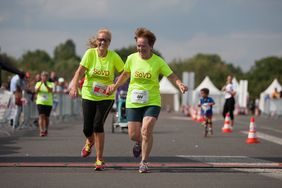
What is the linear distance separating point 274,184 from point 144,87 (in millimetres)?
2469

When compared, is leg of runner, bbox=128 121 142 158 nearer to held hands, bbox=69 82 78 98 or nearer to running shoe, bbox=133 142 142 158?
running shoe, bbox=133 142 142 158

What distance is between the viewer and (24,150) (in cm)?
1430

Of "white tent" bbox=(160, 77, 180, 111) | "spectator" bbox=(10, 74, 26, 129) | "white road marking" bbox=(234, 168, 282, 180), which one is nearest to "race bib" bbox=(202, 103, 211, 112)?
"spectator" bbox=(10, 74, 26, 129)

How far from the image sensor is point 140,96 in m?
10.6

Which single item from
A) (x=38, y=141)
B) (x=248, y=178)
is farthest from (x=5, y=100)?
(x=248, y=178)

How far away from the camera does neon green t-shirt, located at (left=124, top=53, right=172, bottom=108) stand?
10.7m

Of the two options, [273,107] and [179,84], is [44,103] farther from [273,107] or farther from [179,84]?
[273,107]

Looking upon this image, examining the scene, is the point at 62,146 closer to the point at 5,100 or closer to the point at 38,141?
the point at 38,141

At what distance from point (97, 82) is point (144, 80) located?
2.29 feet

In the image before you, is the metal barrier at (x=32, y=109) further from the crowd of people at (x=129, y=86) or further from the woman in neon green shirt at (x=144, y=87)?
the woman in neon green shirt at (x=144, y=87)

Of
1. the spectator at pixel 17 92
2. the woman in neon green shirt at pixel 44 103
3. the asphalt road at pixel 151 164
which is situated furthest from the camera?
the spectator at pixel 17 92

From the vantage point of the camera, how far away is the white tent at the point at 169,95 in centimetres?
7550

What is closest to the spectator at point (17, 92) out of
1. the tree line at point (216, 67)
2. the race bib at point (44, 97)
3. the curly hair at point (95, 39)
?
the race bib at point (44, 97)

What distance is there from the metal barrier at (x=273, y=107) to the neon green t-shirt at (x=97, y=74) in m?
35.5
